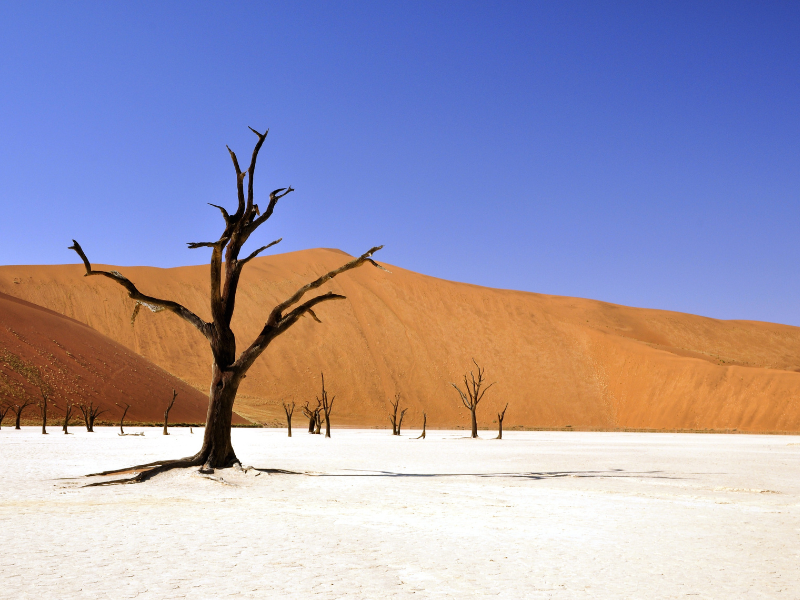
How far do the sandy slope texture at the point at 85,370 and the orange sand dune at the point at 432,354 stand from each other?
26.2ft

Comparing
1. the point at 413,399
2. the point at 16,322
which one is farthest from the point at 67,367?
the point at 413,399

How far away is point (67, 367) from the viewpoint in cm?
4972

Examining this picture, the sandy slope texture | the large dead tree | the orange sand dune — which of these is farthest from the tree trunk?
the orange sand dune

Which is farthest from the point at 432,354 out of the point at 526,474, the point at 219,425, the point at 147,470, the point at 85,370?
the point at 147,470

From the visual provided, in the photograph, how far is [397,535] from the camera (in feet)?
27.3

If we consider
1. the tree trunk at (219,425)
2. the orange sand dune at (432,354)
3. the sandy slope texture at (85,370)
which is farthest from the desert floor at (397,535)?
the orange sand dune at (432,354)

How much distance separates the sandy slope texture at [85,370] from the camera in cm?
4788

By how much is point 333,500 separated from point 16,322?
158 feet

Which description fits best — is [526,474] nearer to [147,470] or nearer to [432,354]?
[147,470]

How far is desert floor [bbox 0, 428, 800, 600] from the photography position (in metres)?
5.93

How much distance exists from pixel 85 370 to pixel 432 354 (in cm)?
3725

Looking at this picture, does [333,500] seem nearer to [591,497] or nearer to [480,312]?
[591,497]

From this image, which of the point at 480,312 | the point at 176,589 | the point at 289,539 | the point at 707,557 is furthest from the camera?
the point at 480,312

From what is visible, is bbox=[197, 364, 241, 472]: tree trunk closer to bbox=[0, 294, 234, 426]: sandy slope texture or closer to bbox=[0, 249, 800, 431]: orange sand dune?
bbox=[0, 294, 234, 426]: sandy slope texture
